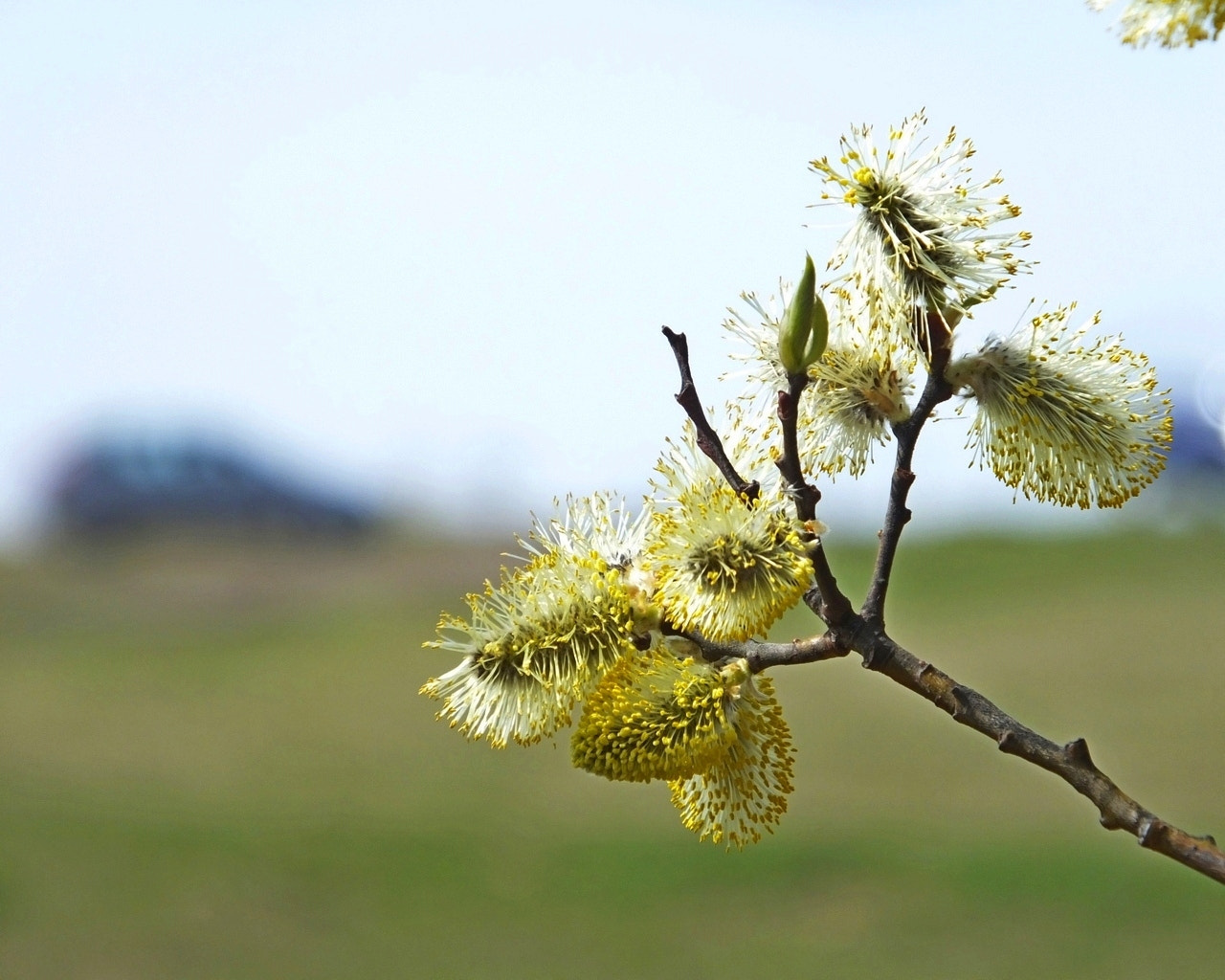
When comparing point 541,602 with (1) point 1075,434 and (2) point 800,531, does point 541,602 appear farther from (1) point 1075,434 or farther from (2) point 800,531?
(1) point 1075,434

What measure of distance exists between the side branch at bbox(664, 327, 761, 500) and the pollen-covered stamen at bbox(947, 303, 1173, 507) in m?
0.11

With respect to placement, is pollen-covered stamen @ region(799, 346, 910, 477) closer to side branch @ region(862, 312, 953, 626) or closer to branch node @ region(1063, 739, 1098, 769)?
side branch @ region(862, 312, 953, 626)

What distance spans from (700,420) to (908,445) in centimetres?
10

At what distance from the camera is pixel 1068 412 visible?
576 mm

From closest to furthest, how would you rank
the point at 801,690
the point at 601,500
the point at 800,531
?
the point at 800,531 → the point at 601,500 → the point at 801,690

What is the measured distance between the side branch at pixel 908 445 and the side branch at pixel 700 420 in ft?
0.19

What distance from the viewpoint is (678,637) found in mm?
568

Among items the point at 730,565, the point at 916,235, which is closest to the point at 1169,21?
the point at 916,235

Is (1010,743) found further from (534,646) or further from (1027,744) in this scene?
(534,646)

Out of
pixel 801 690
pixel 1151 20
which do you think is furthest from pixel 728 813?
pixel 801 690

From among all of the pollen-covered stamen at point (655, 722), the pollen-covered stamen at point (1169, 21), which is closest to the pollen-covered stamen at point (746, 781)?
the pollen-covered stamen at point (655, 722)

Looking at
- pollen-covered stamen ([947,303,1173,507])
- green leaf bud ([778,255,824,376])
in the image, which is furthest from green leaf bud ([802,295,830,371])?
pollen-covered stamen ([947,303,1173,507])

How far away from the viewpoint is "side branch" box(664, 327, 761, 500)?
53 cm

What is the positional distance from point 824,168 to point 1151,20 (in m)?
0.15
